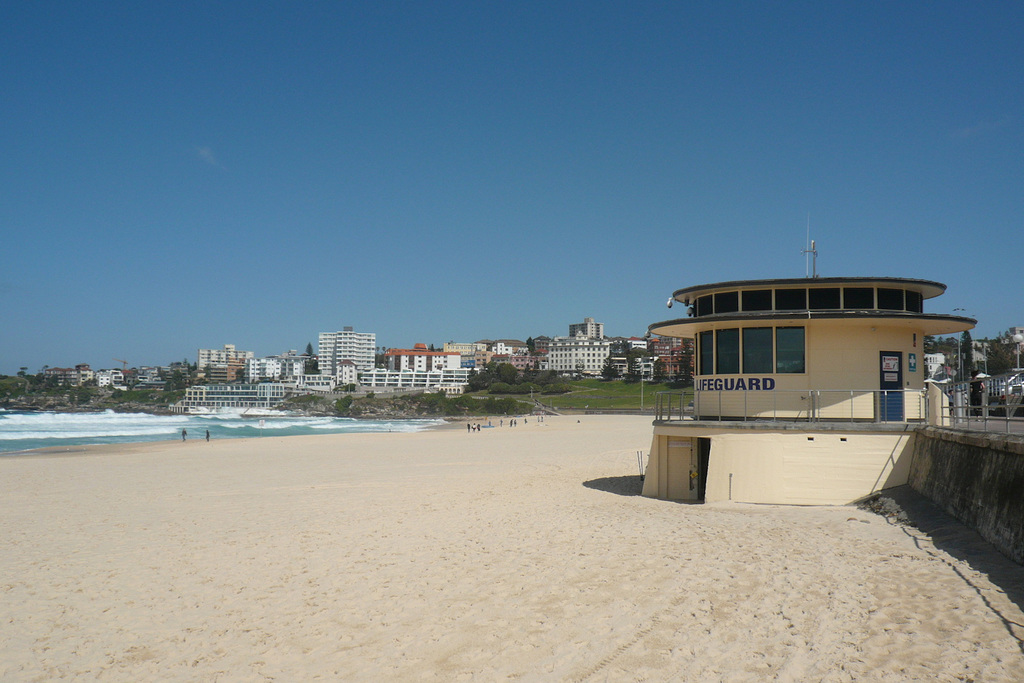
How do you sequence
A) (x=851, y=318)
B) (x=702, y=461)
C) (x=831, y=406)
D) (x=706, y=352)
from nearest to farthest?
(x=851, y=318)
(x=831, y=406)
(x=706, y=352)
(x=702, y=461)

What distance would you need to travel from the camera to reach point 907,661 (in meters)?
5.90

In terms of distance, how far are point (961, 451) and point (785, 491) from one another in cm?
342

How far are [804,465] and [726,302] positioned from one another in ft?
12.3

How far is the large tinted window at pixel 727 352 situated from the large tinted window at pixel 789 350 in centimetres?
82

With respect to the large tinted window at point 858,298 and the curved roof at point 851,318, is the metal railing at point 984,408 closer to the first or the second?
the curved roof at point 851,318

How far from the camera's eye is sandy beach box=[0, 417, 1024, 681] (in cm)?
644

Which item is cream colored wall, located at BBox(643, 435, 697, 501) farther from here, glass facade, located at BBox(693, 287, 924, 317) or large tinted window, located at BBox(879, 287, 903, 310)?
large tinted window, located at BBox(879, 287, 903, 310)

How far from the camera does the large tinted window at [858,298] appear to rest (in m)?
13.7

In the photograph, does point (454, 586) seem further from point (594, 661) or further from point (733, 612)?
point (733, 612)

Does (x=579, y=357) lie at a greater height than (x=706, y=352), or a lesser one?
greater

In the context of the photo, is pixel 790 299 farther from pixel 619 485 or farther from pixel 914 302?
pixel 619 485

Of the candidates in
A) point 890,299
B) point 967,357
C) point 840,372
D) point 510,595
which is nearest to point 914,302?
point 890,299

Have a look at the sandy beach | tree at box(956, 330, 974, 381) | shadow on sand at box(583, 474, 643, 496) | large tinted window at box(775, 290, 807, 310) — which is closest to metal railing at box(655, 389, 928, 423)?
large tinted window at box(775, 290, 807, 310)

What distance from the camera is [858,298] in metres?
13.7
